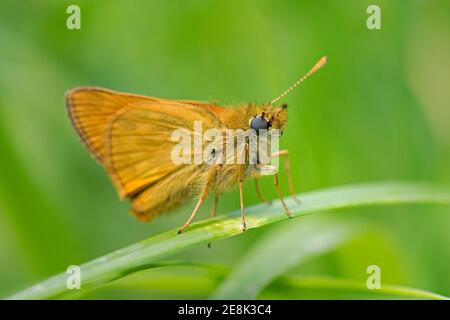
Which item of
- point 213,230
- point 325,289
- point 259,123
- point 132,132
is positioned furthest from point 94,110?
point 325,289

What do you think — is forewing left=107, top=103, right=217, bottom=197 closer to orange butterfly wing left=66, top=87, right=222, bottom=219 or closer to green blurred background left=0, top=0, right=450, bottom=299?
orange butterfly wing left=66, top=87, right=222, bottom=219

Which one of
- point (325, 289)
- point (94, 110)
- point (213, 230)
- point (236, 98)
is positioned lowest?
point (325, 289)

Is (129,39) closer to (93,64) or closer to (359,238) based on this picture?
(93,64)

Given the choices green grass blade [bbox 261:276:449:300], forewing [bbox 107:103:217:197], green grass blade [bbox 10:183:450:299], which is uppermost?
forewing [bbox 107:103:217:197]

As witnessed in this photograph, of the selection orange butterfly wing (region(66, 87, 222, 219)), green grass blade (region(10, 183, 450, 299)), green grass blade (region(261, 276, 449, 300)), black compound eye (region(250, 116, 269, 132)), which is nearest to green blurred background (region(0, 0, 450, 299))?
orange butterfly wing (region(66, 87, 222, 219))

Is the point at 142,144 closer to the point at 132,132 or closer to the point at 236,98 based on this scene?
the point at 132,132
